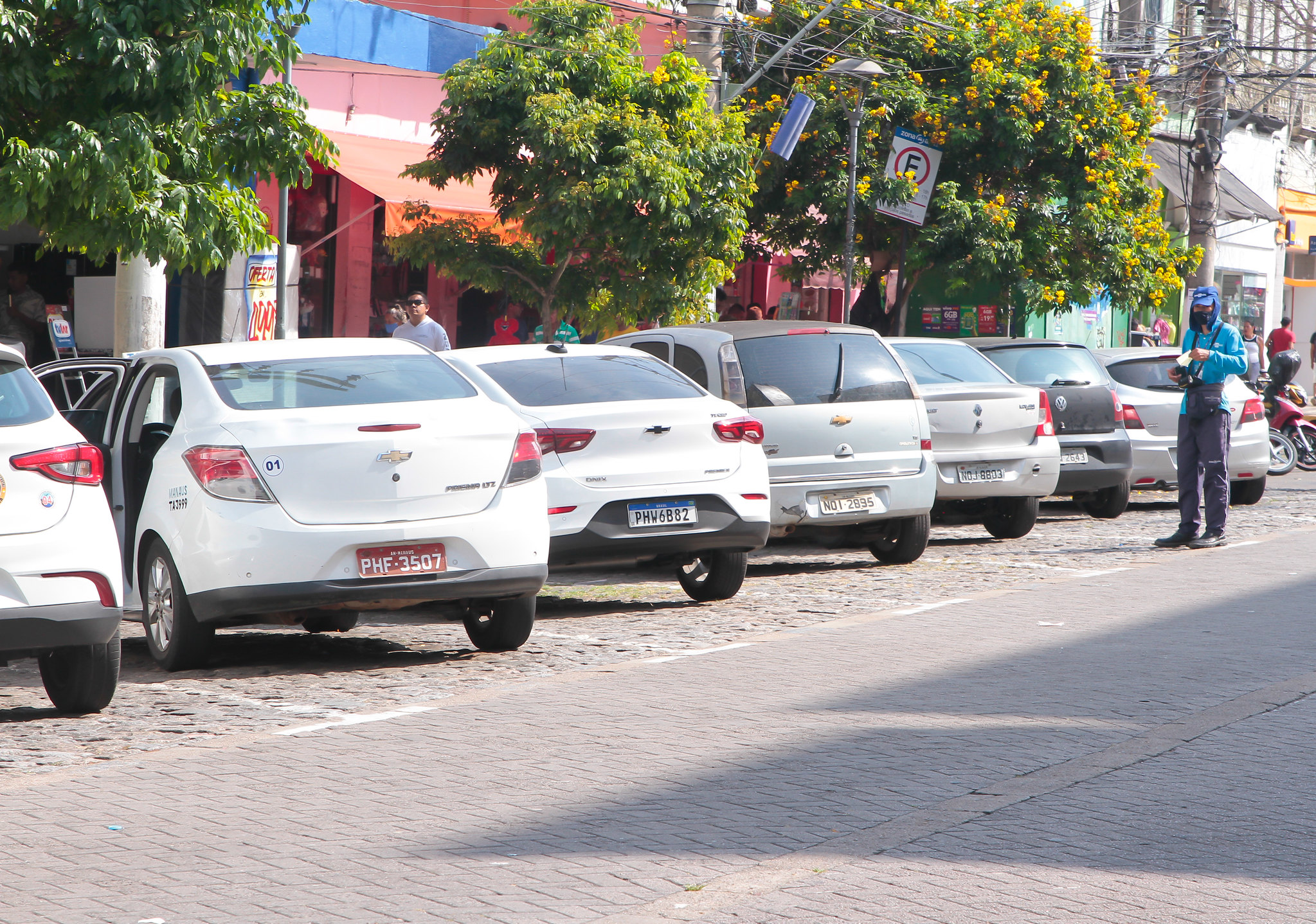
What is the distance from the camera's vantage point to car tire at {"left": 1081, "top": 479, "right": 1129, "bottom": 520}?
1541 centimetres

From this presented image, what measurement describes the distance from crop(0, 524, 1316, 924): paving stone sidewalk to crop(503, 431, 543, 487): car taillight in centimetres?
97

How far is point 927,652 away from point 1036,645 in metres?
0.62

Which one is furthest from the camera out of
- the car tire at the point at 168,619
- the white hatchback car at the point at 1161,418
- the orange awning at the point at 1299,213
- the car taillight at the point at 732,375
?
the orange awning at the point at 1299,213

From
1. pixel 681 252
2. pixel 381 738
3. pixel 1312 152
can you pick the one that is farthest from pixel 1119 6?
pixel 381 738

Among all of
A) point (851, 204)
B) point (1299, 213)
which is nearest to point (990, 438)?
point (851, 204)

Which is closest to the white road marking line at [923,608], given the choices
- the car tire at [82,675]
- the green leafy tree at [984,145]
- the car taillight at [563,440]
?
the car taillight at [563,440]

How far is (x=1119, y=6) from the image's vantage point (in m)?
33.6

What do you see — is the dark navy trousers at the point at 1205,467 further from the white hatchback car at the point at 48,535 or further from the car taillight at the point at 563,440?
the white hatchback car at the point at 48,535

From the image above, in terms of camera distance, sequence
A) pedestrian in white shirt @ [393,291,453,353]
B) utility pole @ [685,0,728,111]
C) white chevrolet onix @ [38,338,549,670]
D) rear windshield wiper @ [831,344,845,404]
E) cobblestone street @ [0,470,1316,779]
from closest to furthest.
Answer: cobblestone street @ [0,470,1316,779] → white chevrolet onix @ [38,338,549,670] → rear windshield wiper @ [831,344,845,404] → pedestrian in white shirt @ [393,291,453,353] → utility pole @ [685,0,728,111]

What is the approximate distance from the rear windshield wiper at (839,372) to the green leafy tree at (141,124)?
3.68 meters

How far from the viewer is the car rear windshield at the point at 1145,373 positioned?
16.1 metres

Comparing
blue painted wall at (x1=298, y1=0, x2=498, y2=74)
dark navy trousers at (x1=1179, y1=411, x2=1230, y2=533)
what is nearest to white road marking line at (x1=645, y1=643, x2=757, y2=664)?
dark navy trousers at (x1=1179, y1=411, x2=1230, y2=533)

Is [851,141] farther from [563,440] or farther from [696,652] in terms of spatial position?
[696,652]

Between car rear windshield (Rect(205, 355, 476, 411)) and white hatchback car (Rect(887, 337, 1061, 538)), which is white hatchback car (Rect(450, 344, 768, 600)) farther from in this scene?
white hatchback car (Rect(887, 337, 1061, 538))
